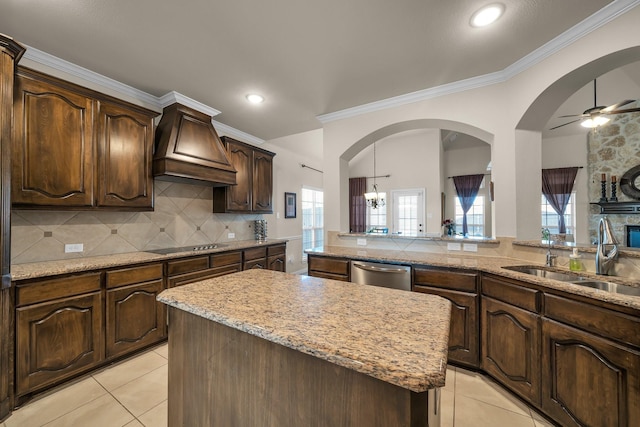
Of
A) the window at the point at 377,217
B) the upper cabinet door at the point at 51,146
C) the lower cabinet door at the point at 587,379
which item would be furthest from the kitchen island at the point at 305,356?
the window at the point at 377,217

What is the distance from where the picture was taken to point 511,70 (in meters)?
2.35

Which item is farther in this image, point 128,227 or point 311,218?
point 311,218

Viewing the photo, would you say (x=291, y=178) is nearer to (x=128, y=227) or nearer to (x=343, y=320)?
(x=128, y=227)

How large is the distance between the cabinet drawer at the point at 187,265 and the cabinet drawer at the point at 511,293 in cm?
276

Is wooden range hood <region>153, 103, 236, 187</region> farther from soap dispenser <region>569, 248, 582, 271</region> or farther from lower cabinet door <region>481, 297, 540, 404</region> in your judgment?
soap dispenser <region>569, 248, 582, 271</region>

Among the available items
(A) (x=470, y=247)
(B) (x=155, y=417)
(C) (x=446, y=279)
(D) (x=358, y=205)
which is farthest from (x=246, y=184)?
(D) (x=358, y=205)

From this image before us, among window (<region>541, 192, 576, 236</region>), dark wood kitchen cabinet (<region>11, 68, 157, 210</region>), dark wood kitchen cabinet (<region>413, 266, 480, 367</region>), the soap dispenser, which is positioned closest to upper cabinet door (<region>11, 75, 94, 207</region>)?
dark wood kitchen cabinet (<region>11, 68, 157, 210</region>)

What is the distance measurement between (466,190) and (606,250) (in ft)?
16.7

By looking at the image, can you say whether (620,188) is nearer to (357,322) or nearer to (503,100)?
(503,100)

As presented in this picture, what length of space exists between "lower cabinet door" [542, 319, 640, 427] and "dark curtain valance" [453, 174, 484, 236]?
5305mm

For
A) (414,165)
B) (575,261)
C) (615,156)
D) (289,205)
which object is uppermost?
(414,165)

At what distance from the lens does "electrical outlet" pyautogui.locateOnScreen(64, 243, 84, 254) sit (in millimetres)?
2270

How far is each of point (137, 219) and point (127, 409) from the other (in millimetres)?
1816

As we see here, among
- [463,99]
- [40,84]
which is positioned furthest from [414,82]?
[40,84]
